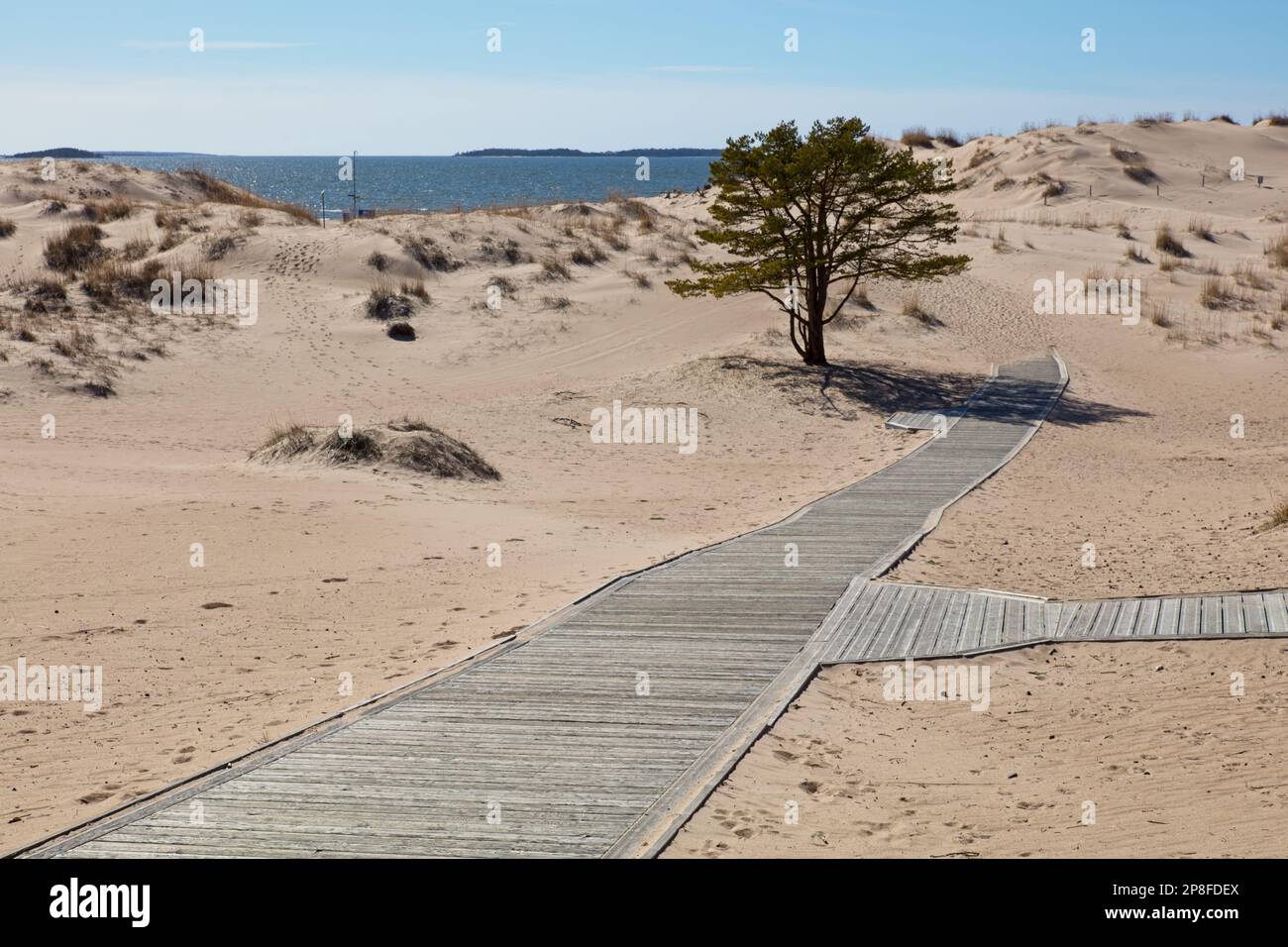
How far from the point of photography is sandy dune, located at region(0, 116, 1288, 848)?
9758 mm

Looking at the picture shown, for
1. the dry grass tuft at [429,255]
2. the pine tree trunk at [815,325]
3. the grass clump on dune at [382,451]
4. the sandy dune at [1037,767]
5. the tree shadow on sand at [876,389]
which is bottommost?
the sandy dune at [1037,767]

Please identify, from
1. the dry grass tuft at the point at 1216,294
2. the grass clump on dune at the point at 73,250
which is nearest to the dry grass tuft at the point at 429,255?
the grass clump on dune at the point at 73,250

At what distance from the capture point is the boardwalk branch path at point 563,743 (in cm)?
622

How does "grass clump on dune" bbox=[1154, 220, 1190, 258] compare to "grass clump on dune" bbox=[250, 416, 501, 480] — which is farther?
"grass clump on dune" bbox=[1154, 220, 1190, 258]

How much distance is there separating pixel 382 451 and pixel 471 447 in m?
2.54

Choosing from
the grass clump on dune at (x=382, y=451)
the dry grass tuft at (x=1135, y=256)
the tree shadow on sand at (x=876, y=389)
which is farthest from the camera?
the dry grass tuft at (x=1135, y=256)

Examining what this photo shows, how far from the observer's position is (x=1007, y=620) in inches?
402

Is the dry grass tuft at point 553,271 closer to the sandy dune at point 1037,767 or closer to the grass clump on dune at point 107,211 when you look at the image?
the grass clump on dune at point 107,211

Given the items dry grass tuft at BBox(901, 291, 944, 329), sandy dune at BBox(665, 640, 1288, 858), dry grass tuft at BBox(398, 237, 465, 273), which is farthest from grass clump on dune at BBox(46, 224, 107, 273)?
sandy dune at BBox(665, 640, 1288, 858)

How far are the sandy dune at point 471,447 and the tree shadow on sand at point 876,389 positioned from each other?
9 centimetres

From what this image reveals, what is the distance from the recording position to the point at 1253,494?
620 inches

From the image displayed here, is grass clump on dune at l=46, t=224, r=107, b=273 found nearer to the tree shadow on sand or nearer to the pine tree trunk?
the tree shadow on sand

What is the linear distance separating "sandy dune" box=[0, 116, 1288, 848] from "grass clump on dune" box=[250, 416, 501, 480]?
1.09 ft
